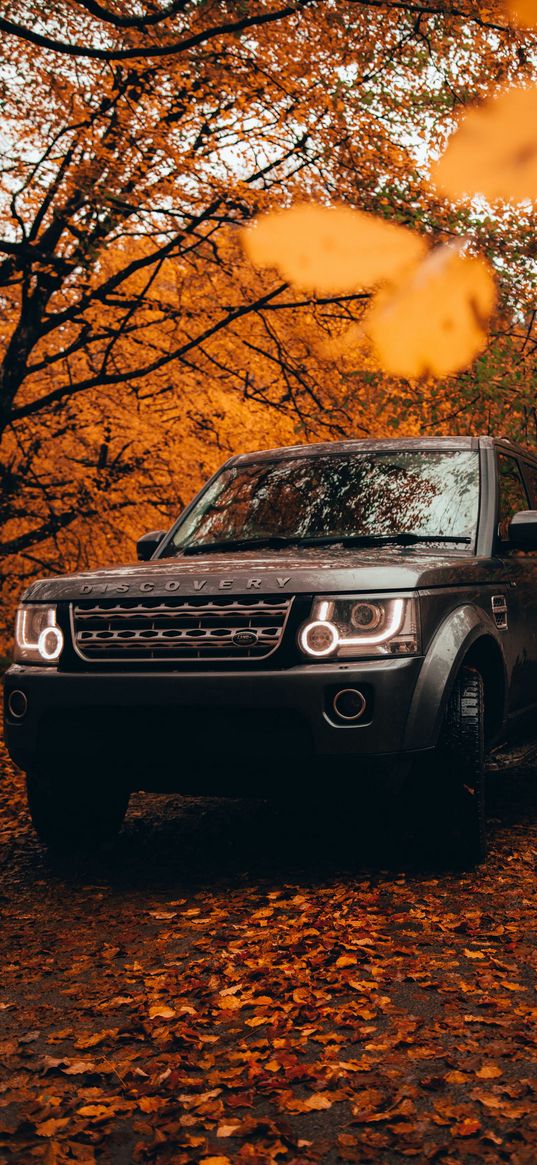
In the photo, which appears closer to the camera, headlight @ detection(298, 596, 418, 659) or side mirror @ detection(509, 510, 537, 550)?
headlight @ detection(298, 596, 418, 659)

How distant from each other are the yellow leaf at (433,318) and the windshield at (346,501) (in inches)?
271

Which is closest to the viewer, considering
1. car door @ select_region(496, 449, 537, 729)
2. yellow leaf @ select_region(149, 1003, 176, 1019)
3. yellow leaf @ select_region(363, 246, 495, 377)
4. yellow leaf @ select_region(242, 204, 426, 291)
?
yellow leaf @ select_region(149, 1003, 176, 1019)

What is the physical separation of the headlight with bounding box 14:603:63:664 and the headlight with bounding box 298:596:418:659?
3.72ft

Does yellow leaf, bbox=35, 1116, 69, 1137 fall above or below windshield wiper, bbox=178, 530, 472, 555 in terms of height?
below

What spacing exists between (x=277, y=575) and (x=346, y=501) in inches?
53.7

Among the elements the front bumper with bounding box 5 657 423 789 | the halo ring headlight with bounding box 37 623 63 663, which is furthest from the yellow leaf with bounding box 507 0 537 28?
the halo ring headlight with bounding box 37 623 63 663

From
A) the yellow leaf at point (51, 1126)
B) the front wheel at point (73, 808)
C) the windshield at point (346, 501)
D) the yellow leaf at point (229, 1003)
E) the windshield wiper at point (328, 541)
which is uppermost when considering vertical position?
the windshield at point (346, 501)

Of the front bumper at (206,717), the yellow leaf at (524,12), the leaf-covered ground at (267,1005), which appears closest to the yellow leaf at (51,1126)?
the leaf-covered ground at (267,1005)

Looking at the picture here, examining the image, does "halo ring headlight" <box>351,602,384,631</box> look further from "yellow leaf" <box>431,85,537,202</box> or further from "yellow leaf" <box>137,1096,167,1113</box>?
"yellow leaf" <box>431,85,537,202</box>

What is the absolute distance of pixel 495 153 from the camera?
11781mm

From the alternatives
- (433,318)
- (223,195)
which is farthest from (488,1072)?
(433,318)

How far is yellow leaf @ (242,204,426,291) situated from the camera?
1184 cm

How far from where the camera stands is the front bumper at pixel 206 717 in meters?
4.20

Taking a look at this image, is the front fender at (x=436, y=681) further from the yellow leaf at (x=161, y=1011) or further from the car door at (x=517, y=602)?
the yellow leaf at (x=161, y=1011)
